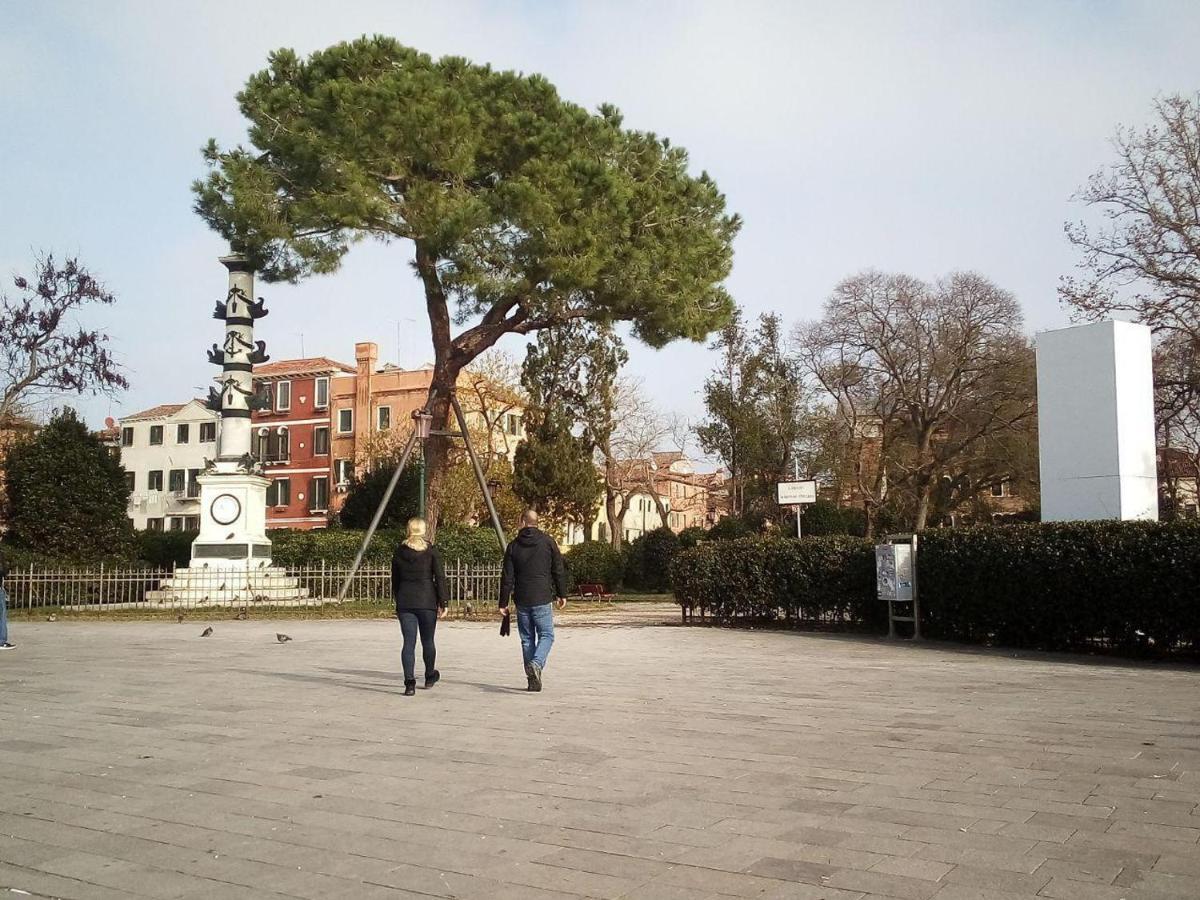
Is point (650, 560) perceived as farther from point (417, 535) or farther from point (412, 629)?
point (412, 629)

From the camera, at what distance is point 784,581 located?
58.5ft

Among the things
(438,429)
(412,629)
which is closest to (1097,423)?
(412,629)

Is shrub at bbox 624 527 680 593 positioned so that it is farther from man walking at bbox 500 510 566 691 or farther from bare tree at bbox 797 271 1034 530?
man walking at bbox 500 510 566 691

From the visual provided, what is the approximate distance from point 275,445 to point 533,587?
61.3 meters

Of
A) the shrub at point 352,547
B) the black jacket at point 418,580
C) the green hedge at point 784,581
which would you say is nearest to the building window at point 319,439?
the shrub at point 352,547

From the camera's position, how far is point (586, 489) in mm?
39438

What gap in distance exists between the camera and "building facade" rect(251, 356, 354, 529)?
65.9 m

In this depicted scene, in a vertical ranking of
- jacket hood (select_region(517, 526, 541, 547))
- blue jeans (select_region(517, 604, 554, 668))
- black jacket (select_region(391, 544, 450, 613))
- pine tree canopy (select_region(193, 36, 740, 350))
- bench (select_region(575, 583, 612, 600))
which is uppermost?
pine tree canopy (select_region(193, 36, 740, 350))

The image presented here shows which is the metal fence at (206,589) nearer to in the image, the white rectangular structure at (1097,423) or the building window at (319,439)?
the white rectangular structure at (1097,423)

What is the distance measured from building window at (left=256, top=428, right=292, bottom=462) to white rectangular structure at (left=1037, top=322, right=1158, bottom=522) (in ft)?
188

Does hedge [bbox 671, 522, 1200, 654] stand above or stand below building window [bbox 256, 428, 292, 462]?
below

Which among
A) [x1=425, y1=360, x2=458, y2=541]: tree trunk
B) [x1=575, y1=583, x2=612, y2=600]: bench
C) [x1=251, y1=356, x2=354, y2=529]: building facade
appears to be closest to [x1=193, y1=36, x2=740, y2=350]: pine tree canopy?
[x1=425, y1=360, x2=458, y2=541]: tree trunk

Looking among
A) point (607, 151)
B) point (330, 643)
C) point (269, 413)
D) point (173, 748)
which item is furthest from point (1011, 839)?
point (269, 413)

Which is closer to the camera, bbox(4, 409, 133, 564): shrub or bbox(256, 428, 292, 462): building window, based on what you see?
bbox(4, 409, 133, 564): shrub
